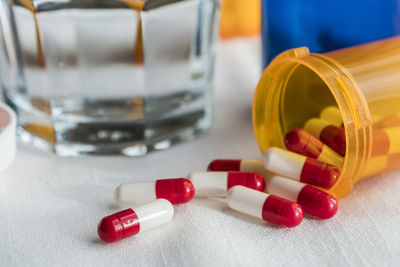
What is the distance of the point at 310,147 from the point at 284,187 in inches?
3.3

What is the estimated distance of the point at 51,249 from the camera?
31.4 inches

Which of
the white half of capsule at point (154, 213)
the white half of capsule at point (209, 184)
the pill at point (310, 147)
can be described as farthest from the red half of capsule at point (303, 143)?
the white half of capsule at point (154, 213)

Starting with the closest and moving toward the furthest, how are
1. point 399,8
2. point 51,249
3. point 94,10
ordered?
point 51,249 < point 94,10 < point 399,8

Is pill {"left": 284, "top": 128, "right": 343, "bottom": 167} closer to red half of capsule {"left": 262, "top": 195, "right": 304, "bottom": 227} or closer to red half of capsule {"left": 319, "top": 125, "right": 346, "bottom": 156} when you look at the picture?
red half of capsule {"left": 319, "top": 125, "right": 346, "bottom": 156}

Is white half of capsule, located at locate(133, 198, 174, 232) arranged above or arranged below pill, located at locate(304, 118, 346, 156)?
below

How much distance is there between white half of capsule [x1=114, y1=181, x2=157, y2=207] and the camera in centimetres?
88

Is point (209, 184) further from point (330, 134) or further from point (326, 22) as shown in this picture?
point (326, 22)

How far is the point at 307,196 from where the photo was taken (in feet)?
2.80

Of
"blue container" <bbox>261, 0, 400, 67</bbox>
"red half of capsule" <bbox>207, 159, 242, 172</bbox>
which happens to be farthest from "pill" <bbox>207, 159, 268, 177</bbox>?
"blue container" <bbox>261, 0, 400, 67</bbox>

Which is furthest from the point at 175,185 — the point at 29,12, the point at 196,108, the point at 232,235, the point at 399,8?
the point at 399,8

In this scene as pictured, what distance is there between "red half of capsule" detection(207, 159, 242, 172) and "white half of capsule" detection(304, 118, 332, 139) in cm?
13

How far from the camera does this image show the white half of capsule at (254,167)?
943 millimetres

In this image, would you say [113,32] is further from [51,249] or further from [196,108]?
[51,249]

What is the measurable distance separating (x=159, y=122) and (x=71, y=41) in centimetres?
20
